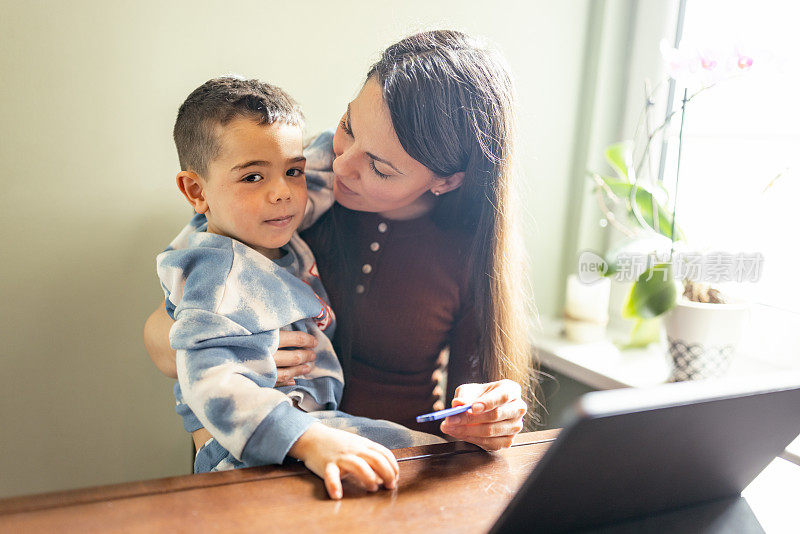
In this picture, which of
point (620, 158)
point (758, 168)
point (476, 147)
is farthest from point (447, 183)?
point (758, 168)

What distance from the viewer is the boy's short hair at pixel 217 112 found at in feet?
2.73

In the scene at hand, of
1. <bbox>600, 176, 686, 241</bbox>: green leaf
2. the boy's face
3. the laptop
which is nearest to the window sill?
<bbox>600, 176, 686, 241</bbox>: green leaf

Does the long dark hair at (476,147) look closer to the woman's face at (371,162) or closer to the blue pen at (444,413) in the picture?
the woman's face at (371,162)

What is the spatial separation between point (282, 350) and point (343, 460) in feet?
0.97

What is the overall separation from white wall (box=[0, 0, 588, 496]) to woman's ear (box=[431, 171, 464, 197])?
1.22 ft

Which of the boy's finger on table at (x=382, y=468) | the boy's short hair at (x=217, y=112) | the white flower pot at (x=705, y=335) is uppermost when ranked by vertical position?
the boy's short hair at (x=217, y=112)

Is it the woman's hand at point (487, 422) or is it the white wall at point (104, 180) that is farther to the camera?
the white wall at point (104, 180)

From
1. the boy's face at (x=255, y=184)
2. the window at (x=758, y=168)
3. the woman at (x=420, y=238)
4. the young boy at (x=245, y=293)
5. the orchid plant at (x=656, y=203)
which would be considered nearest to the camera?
the young boy at (x=245, y=293)

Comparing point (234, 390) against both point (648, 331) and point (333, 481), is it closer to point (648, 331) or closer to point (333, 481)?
point (333, 481)

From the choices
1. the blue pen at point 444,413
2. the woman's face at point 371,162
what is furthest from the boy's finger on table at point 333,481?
the woman's face at point 371,162

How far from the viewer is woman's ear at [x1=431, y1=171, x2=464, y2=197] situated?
40.6 inches

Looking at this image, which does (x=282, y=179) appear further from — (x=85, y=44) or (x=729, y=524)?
(x=729, y=524)

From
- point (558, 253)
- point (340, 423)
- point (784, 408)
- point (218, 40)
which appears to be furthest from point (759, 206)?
point (218, 40)

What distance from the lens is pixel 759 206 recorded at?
1318 millimetres
